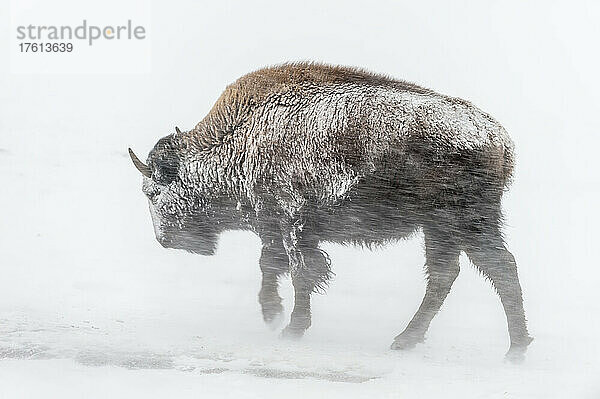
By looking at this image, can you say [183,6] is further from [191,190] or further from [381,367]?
[381,367]

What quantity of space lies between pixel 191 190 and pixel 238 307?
85 centimetres

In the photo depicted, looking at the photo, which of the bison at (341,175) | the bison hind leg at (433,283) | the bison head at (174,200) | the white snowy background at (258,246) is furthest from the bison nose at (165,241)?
the bison hind leg at (433,283)

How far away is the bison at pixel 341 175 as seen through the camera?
413cm

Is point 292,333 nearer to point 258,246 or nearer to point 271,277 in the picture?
point 271,277

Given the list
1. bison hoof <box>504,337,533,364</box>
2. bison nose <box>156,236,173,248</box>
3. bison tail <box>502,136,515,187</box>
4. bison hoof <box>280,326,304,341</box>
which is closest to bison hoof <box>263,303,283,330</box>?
bison hoof <box>280,326,304,341</box>

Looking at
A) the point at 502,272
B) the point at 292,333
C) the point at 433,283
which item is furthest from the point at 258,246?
the point at 502,272

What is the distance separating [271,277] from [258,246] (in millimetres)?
2442

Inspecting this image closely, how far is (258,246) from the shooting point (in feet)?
23.7

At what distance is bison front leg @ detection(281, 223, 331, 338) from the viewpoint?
443 cm

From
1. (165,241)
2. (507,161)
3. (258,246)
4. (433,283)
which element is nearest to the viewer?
(507,161)

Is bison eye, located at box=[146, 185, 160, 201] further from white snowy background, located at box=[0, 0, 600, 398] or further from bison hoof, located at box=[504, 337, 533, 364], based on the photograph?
bison hoof, located at box=[504, 337, 533, 364]

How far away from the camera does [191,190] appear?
474cm

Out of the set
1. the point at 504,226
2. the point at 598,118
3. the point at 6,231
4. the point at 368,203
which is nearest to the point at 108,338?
the point at 368,203

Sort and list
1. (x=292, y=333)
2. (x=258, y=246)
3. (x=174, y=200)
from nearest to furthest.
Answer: (x=292, y=333) → (x=174, y=200) → (x=258, y=246)
